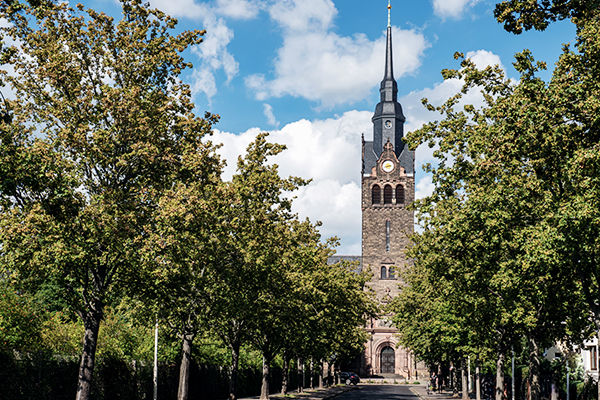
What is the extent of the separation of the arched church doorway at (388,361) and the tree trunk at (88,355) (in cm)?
8869

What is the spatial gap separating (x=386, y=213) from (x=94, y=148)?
271 feet

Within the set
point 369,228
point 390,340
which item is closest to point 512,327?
point 369,228

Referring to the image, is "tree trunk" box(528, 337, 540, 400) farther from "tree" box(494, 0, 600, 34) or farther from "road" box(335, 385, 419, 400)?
"road" box(335, 385, 419, 400)

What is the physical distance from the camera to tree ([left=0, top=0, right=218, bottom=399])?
1672 centimetres

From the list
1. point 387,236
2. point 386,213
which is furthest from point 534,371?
point 386,213

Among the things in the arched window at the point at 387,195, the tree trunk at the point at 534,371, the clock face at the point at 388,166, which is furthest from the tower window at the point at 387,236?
the tree trunk at the point at 534,371

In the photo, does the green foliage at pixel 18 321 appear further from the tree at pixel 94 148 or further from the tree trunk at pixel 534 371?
the tree trunk at pixel 534 371

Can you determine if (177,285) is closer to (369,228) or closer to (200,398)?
(200,398)

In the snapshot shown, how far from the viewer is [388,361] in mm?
102875

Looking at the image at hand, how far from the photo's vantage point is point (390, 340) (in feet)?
337

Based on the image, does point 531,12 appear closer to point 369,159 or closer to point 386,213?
point 386,213

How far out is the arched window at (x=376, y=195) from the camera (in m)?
98.6

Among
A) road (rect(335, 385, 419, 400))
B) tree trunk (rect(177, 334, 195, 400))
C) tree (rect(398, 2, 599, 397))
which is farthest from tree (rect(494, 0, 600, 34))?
road (rect(335, 385, 419, 400))

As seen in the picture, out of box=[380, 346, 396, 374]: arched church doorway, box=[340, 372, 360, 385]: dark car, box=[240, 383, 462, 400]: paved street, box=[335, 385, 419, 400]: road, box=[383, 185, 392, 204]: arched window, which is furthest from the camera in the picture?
box=[380, 346, 396, 374]: arched church doorway
